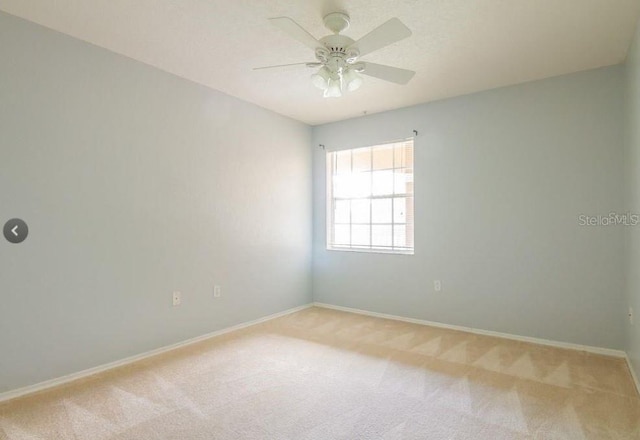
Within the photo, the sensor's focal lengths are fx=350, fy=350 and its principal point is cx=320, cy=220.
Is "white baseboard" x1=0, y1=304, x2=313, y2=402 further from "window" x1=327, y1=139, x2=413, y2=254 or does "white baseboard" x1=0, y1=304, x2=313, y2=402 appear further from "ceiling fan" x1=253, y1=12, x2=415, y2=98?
"ceiling fan" x1=253, y1=12, x2=415, y2=98

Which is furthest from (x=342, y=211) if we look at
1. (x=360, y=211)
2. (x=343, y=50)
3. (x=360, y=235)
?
(x=343, y=50)

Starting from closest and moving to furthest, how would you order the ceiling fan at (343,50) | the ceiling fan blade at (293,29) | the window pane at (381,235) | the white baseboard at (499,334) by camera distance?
the ceiling fan blade at (293,29) → the ceiling fan at (343,50) → the white baseboard at (499,334) → the window pane at (381,235)

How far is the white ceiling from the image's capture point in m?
2.26

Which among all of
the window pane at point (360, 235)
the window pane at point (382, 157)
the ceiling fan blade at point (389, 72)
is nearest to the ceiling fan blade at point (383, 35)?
the ceiling fan blade at point (389, 72)

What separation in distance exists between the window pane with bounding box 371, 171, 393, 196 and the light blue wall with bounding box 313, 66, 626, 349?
0.41 metres

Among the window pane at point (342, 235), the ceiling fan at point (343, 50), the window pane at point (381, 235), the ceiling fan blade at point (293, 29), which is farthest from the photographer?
the window pane at point (342, 235)

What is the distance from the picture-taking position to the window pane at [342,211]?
15.9 ft

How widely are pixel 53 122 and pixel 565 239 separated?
441cm

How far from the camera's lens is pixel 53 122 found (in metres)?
2.57

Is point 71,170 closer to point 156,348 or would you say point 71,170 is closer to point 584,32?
point 156,348

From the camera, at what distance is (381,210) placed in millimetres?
4531

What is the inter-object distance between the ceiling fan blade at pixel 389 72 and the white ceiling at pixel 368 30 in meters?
0.32

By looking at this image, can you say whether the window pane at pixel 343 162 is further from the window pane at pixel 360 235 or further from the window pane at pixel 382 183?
the window pane at pixel 360 235

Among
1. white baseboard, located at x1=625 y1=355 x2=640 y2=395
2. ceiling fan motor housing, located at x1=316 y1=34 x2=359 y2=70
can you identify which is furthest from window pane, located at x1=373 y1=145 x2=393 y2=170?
white baseboard, located at x1=625 y1=355 x2=640 y2=395
